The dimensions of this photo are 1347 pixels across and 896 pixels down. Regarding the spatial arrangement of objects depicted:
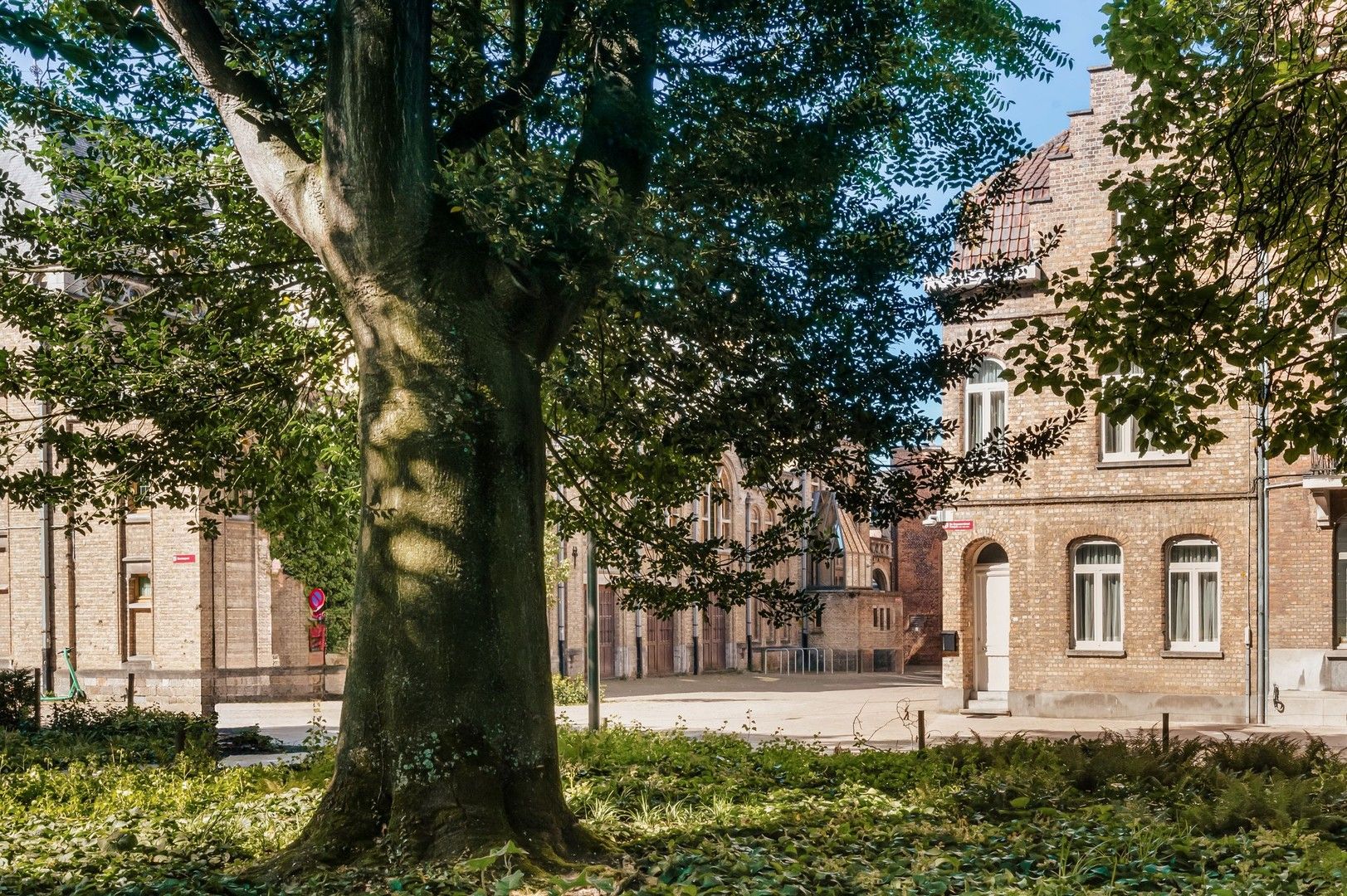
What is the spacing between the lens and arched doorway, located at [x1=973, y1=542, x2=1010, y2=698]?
27.8 m

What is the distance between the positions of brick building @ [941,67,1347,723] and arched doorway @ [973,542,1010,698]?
1.9 inches

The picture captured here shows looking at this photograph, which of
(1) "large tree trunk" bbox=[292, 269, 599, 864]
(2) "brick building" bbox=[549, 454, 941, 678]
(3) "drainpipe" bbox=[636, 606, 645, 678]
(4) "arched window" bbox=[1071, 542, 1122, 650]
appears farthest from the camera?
(3) "drainpipe" bbox=[636, 606, 645, 678]

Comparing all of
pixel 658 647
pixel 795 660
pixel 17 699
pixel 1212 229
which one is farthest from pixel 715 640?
pixel 1212 229

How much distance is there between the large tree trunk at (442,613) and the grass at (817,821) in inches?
17.3

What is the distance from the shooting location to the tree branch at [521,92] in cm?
938

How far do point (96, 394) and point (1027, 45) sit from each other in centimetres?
855

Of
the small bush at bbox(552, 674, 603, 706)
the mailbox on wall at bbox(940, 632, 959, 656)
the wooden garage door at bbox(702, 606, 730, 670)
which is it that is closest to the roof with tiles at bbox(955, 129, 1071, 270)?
the mailbox on wall at bbox(940, 632, 959, 656)

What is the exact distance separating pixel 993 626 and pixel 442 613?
21.6m

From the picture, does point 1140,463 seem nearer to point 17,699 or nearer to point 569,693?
point 569,693

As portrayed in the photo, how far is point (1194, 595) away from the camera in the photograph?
25.3 metres

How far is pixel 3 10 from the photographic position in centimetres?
579

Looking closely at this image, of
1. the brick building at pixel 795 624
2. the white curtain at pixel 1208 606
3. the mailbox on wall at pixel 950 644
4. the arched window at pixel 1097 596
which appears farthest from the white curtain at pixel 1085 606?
the brick building at pixel 795 624

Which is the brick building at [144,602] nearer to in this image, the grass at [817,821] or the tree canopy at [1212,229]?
the grass at [817,821]

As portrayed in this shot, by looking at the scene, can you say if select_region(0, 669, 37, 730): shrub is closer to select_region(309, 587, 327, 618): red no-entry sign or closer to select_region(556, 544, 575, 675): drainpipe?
select_region(309, 587, 327, 618): red no-entry sign
